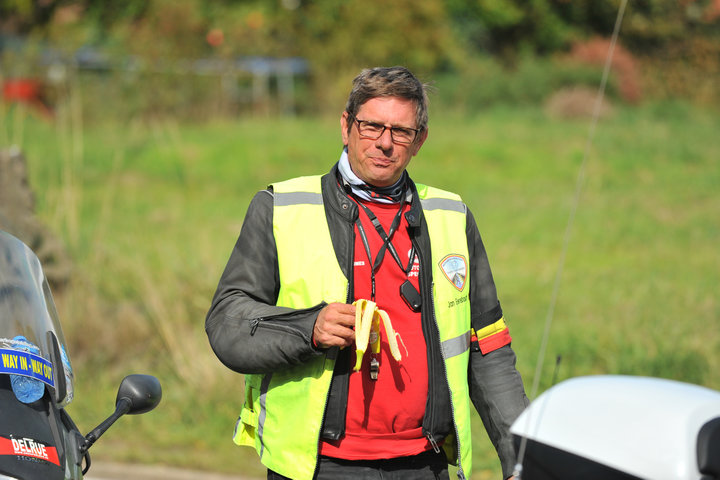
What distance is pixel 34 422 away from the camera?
264cm

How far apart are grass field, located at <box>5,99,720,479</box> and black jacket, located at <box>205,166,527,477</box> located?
3251mm

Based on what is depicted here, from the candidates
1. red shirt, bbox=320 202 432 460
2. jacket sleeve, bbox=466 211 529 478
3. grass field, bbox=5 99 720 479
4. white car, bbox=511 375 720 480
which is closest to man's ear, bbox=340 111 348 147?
red shirt, bbox=320 202 432 460

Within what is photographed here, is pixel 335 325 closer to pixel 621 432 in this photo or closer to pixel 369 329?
pixel 369 329

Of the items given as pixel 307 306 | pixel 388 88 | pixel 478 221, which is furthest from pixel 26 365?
pixel 478 221

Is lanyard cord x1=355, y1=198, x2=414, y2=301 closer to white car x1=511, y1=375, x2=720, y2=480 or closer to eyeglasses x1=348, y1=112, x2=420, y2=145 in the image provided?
eyeglasses x1=348, y1=112, x2=420, y2=145

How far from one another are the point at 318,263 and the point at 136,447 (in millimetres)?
4344

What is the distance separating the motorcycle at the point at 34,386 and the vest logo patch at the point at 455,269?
37.4 inches

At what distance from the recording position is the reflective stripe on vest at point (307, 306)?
2.90 m

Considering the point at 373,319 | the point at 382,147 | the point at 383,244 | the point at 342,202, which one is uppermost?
the point at 382,147

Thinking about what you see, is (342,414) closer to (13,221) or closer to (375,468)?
(375,468)

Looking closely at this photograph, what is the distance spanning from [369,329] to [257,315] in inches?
14.0

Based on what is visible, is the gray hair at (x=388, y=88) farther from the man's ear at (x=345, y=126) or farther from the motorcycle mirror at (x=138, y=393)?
the motorcycle mirror at (x=138, y=393)

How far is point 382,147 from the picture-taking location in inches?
117

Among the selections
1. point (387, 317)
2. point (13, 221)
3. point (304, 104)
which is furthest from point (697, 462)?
point (304, 104)
